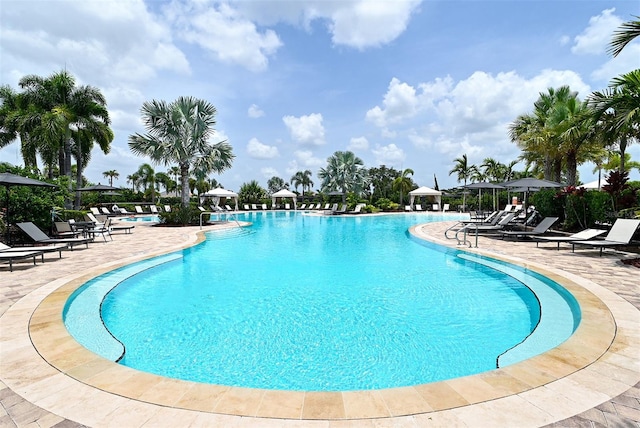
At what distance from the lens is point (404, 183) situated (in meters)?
38.4

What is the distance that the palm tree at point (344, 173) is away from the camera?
122 feet

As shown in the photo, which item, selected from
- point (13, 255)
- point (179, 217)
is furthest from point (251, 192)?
point (13, 255)

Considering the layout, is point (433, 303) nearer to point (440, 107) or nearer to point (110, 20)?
point (110, 20)

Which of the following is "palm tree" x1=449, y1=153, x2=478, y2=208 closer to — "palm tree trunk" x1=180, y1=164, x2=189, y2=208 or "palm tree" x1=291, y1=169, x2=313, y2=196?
"palm tree" x1=291, y1=169, x2=313, y2=196

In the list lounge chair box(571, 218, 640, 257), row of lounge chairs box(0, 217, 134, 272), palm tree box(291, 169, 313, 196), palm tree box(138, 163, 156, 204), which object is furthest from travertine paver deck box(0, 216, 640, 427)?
palm tree box(291, 169, 313, 196)

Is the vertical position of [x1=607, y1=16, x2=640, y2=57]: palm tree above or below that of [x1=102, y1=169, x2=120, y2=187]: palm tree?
below

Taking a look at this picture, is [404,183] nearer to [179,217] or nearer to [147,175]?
[179,217]

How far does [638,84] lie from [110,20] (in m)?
14.2

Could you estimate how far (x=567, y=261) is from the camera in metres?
7.70

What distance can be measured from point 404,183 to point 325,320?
3529 cm

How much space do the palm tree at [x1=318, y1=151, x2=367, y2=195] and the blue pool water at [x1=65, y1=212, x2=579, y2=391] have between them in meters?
28.8

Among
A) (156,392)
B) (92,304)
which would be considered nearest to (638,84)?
(156,392)

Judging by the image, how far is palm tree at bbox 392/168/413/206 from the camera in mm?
38019

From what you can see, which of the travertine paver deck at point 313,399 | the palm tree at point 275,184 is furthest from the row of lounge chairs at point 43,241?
the palm tree at point 275,184
